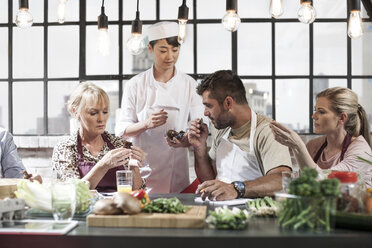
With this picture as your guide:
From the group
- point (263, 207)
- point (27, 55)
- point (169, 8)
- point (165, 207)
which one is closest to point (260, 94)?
point (169, 8)

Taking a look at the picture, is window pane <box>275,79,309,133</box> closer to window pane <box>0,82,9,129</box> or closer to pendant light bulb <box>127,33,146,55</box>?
pendant light bulb <box>127,33,146,55</box>

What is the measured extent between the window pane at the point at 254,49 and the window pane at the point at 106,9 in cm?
137

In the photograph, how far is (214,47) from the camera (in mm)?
5109

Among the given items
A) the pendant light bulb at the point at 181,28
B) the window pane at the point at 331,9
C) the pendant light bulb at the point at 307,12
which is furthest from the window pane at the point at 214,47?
the pendant light bulb at the point at 307,12

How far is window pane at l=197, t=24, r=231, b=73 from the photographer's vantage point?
5098 millimetres

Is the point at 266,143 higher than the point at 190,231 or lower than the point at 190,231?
higher

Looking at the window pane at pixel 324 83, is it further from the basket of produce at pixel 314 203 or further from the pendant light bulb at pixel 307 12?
the basket of produce at pixel 314 203

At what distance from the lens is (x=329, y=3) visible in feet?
16.5

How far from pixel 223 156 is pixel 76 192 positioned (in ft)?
4.32

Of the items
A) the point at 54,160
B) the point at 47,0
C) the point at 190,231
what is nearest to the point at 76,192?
the point at 190,231

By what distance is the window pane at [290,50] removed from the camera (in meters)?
5.06

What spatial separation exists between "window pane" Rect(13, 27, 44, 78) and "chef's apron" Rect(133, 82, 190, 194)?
1.95 meters

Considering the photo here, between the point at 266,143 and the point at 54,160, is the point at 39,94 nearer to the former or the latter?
the point at 54,160

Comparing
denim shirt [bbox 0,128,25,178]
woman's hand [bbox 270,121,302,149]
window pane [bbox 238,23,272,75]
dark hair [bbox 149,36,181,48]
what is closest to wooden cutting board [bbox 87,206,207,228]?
woman's hand [bbox 270,121,302,149]
